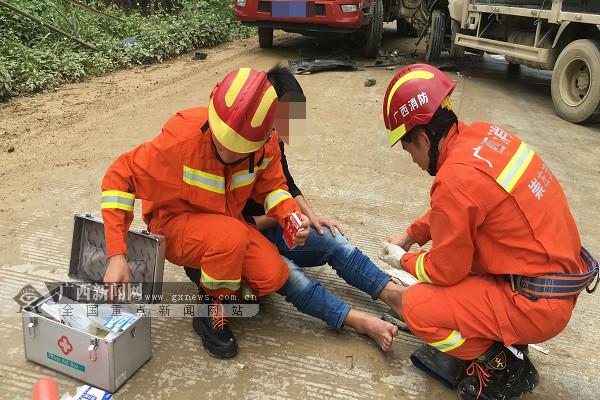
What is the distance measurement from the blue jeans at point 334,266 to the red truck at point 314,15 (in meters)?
6.04

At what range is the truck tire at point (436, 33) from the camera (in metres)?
8.55

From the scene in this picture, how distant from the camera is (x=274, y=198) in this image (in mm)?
2408

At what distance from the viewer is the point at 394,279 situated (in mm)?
2820

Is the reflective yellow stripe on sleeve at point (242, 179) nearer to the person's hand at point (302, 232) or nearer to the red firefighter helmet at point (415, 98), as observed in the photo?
the person's hand at point (302, 232)

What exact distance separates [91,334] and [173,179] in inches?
25.0

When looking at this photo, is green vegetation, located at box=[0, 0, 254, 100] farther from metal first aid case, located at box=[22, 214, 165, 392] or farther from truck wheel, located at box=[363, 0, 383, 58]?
metal first aid case, located at box=[22, 214, 165, 392]

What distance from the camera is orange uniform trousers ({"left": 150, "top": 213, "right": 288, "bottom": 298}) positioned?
2109 millimetres

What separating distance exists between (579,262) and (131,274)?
1751mm

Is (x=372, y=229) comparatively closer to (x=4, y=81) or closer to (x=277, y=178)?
(x=277, y=178)

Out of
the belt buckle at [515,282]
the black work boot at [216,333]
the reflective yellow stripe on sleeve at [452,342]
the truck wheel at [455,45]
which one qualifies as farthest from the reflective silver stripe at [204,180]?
the truck wheel at [455,45]

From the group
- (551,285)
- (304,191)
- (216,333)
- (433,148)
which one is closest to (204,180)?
(216,333)

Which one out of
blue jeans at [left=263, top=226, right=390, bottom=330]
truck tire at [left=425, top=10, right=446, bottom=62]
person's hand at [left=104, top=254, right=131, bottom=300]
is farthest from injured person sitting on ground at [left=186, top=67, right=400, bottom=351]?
truck tire at [left=425, top=10, right=446, bottom=62]

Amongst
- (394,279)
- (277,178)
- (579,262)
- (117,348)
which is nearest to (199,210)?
(277,178)

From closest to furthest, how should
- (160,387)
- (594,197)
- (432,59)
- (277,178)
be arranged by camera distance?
(160,387) → (277,178) → (594,197) → (432,59)
